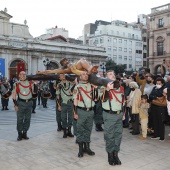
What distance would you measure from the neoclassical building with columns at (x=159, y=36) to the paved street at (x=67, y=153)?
3467 cm

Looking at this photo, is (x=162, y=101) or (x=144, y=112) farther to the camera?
(x=144, y=112)

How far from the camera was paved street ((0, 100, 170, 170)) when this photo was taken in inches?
201

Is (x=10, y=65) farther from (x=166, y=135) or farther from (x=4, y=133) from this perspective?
(x=166, y=135)

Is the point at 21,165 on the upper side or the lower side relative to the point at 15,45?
lower

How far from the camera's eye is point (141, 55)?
2544 inches

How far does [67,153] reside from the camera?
235 inches

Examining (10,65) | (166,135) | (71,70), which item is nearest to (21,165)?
(71,70)

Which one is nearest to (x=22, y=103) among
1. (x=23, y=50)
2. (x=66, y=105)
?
(x=66, y=105)

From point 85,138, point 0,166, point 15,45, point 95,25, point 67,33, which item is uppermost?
point 95,25

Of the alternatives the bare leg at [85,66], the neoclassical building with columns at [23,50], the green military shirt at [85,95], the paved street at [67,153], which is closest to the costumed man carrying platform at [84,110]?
the green military shirt at [85,95]

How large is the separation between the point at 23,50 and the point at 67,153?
28.9 metres

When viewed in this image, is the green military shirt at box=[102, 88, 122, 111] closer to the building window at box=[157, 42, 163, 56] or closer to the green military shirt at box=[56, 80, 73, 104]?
the green military shirt at box=[56, 80, 73, 104]

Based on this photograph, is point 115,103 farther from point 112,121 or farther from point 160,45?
point 160,45

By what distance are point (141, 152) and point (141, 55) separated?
60.9m
